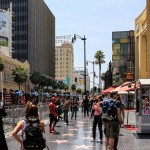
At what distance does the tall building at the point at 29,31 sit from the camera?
132 meters

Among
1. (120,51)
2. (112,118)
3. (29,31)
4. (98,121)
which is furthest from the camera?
(29,31)

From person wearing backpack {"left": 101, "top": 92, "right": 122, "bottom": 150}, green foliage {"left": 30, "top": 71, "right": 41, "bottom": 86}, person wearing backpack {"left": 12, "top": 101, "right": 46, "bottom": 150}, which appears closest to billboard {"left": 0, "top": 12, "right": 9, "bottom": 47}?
green foliage {"left": 30, "top": 71, "right": 41, "bottom": 86}

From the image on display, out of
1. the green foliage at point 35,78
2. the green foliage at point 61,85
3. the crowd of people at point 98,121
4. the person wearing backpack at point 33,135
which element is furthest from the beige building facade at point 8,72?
the person wearing backpack at point 33,135

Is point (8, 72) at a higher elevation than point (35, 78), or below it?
higher

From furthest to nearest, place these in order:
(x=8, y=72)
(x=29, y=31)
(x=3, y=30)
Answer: (x=29, y=31) < (x=3, y=30) < (x=8, y=72)

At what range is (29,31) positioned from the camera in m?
133

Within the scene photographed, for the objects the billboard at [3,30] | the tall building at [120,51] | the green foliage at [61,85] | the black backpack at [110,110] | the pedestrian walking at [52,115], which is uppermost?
the billboard at [3,30]

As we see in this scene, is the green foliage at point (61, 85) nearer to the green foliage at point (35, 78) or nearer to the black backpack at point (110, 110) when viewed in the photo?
the green foliage at point (35, 78)

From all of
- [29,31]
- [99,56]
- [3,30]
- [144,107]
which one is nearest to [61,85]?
[29,31]

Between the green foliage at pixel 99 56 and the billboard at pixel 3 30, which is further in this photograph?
the green foliage at pixel 99 56

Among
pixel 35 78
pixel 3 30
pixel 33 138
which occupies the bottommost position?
pixel 33 138

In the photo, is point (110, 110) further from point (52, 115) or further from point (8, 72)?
point (8, 72)

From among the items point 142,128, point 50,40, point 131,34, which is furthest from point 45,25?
point 142,128

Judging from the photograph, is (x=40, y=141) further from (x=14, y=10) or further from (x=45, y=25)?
(x=45, y=25)
